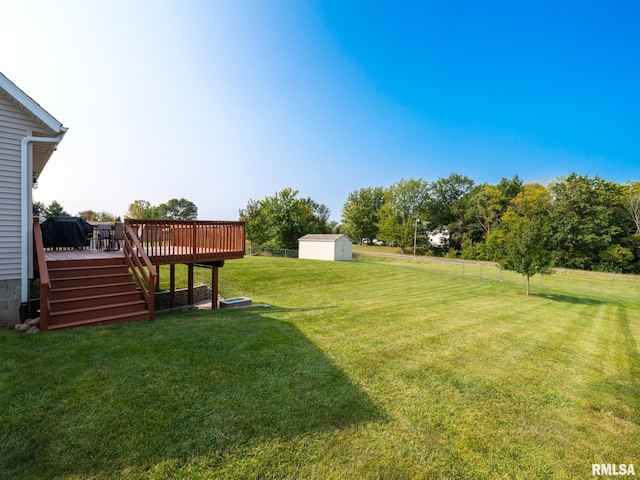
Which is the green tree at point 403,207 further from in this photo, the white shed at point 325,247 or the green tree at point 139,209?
the green tree at point 139,209

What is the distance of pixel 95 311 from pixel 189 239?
3151 mm

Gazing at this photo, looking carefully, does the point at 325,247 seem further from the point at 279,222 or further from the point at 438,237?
the point at 438,237

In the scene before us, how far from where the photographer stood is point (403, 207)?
50688 mm

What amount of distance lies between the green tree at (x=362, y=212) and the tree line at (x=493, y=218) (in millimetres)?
203

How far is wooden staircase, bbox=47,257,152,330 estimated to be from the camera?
17.2ft

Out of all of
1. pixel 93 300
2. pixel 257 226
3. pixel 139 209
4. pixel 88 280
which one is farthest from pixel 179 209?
pixel 93 300

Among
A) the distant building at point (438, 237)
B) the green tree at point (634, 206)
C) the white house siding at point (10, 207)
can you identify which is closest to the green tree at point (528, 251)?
the white house siding at point (10, 207)

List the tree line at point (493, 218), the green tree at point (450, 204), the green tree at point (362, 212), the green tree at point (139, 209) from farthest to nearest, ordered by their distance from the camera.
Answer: the green tree at point (362, 212) → the green tree at point (139, 209) → the green tree at point (450, 204) → the tree line at point (493, 218)

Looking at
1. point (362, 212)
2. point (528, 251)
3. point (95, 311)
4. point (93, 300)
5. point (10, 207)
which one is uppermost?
point (362, 212)

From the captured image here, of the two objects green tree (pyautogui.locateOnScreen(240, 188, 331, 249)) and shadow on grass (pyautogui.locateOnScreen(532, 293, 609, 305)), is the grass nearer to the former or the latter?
shadow on grass (pyautogui.locateOnScreen(532, 293, 609, 305))

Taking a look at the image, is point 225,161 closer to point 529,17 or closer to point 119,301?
point 119,301

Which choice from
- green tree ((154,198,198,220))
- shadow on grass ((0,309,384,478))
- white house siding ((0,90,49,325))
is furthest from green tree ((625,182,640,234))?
green tree ((154,198,198,220))

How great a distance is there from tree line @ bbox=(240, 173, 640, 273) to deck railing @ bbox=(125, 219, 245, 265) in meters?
15.4

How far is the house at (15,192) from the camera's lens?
5188mm
